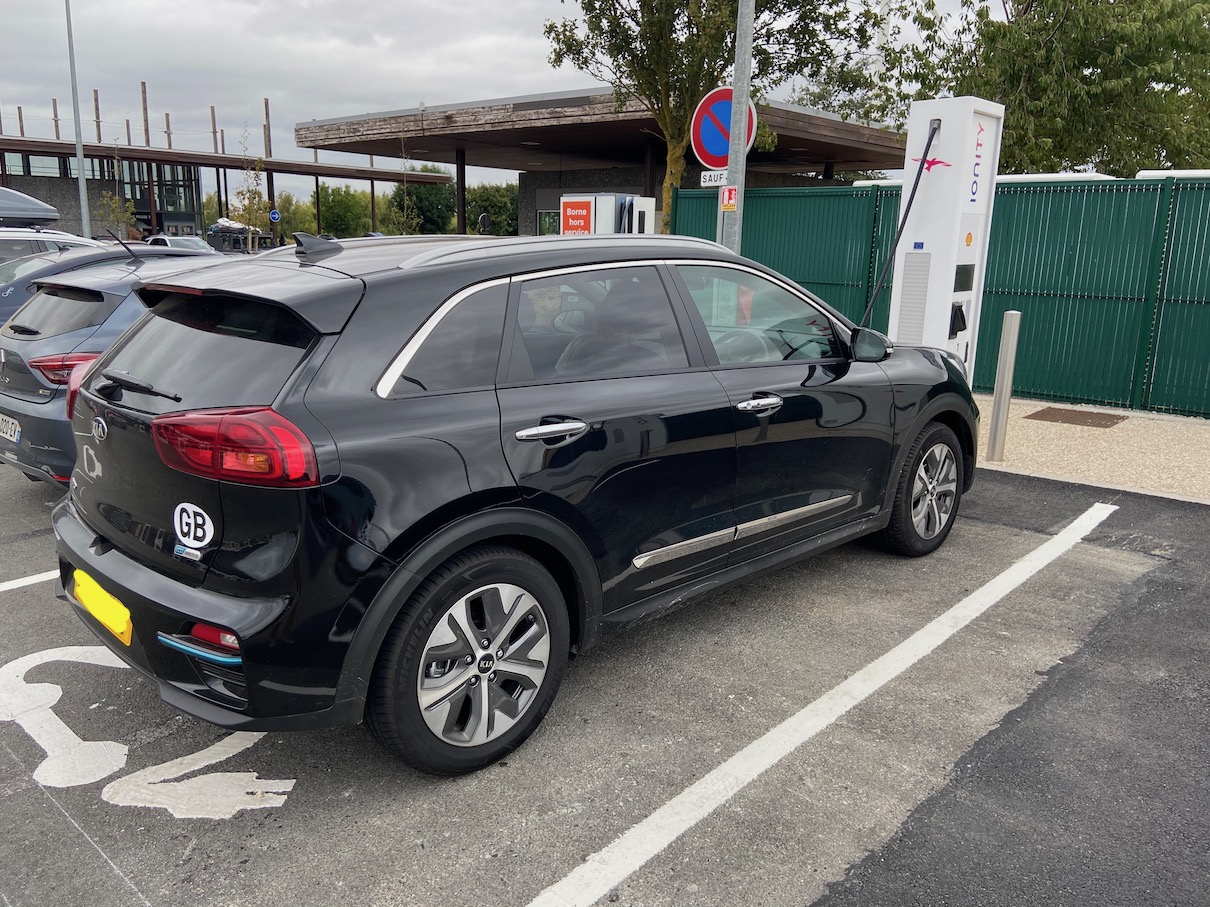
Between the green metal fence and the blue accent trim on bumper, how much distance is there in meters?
8.98

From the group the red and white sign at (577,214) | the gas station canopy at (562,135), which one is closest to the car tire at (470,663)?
the red and white sign at (577,214)

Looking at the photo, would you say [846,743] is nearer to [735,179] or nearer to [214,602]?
[214,602]

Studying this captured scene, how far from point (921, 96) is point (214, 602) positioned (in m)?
17.7

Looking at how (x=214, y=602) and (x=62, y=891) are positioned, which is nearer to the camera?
(x=62, y=891)

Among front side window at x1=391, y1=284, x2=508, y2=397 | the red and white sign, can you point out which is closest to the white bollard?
front side window at x1=391, y1=284, x2=508, y2=397

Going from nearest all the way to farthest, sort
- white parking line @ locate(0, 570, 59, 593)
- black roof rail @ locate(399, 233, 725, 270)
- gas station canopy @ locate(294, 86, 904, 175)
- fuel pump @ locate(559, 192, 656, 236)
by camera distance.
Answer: black roof rail @ locate(399, 233, 725, 270), white parking line @ locate(0, 570, 59, 593), fuel pump @ locate(559, 192, 656, 236), gas station canopy @ locate(294, 86, 904, 175)

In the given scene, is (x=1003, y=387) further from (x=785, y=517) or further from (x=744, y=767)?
(x=744, y=767)

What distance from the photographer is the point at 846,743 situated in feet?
10.7

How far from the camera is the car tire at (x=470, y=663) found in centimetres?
283

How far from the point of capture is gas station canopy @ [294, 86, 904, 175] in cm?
1825

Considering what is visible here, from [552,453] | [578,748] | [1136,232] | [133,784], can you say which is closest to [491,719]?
[578,748]

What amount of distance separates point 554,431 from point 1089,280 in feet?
26.3

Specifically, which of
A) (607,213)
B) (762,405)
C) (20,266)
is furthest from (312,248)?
(20,266)

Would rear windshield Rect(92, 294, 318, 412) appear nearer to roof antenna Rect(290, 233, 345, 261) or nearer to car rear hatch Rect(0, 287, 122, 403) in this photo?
roof antenna Rect(290, 233, 345, 261)
